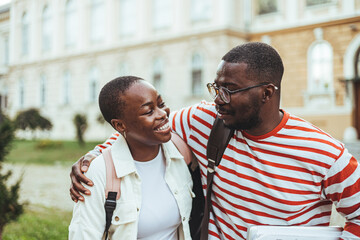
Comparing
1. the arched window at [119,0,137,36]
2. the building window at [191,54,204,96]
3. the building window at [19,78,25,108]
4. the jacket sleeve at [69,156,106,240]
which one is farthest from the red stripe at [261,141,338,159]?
the building window at [19,78,25,108]

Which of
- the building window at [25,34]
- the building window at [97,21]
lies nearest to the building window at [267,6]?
the building window at [97,21]

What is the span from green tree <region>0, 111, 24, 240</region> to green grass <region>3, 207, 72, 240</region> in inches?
27.9

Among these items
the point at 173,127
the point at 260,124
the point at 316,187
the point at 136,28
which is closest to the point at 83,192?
the point at 173,127

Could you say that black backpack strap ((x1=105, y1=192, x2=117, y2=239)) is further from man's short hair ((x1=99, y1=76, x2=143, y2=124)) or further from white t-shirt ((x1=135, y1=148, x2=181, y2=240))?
man's short hair ((x1=99, y1=76, x2=143, y2=124))

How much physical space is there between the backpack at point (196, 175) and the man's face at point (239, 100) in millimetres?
100

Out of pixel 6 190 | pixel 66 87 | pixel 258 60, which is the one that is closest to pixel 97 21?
pixel 66 87

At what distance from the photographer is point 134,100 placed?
7.09ft

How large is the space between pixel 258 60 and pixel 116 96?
2.57ft

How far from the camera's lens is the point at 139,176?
85.0 inches

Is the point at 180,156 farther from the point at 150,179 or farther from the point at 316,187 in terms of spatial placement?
the point at 316,187

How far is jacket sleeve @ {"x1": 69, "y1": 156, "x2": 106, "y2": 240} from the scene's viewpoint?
1.99 metres

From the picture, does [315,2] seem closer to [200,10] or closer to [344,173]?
[200,10]

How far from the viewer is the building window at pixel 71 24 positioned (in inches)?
1058

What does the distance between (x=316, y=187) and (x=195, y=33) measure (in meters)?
18.7
